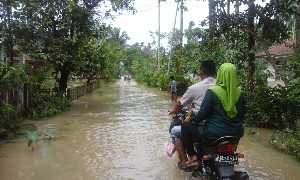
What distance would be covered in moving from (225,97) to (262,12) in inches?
304

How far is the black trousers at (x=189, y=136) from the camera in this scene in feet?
15.8

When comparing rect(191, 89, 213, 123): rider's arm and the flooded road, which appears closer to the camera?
rect(191, 89, 213, 123): rider's arm

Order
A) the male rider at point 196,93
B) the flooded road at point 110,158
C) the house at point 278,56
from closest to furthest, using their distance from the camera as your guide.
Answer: the male rider at point 196,93, the flooded road at point 110,158, the house at point 278,56

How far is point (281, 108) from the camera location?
10352 millimetres

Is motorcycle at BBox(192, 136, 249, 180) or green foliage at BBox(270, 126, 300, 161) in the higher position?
motorcycle at BBox(192, 136, 249, 180)

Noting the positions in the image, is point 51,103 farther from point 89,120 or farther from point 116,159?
point 116,159

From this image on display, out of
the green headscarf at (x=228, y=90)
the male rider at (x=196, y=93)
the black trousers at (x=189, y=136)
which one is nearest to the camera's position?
the green headscarf at (x=228, y=90)

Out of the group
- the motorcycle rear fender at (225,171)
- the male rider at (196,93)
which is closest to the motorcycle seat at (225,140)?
the motorcycle rear fender at (225,171)

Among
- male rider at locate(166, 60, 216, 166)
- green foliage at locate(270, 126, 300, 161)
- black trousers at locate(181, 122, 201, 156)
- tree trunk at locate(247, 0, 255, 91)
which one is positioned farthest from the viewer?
tree trunk at locate(247, 0, 255, 91)

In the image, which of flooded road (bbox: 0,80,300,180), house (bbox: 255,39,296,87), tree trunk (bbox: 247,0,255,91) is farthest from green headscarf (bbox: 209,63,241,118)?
tree trunk (bbox: 247,0,255,91)

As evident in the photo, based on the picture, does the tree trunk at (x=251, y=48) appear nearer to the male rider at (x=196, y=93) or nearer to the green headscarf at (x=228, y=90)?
the male rider at (x=196, y=93)

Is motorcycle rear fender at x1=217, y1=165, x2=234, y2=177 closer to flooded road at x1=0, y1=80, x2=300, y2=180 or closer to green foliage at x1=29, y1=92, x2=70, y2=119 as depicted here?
flooded road at x1=0, y1=80, x2=300, y2=180

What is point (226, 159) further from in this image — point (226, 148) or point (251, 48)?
point (251, 48)

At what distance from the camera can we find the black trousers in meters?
4.82
